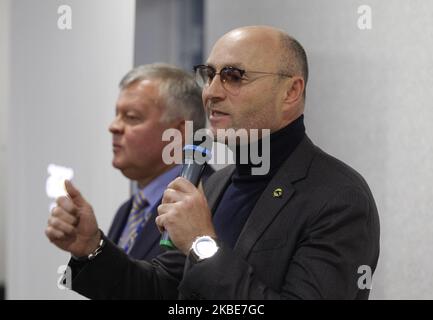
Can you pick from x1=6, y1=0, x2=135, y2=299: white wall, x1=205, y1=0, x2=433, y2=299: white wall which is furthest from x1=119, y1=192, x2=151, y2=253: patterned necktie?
x1=205, y1=0, x2=433, y2=299: white wall

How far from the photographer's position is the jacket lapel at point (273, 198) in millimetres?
1448

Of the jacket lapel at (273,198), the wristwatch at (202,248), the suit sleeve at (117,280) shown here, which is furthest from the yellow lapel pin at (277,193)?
the suit sleeve at (117,280)

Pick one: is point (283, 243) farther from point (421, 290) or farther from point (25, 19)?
point (25, 19)

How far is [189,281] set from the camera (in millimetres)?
1356

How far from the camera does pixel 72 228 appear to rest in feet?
5.54

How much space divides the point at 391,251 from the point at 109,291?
33.1 inches

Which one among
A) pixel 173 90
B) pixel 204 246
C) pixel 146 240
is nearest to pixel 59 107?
pixel 173 90

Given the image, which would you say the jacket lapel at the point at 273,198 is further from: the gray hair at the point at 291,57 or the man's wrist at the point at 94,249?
the man's wrist at the point at 94,249

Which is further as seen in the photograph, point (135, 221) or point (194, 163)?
point (135, 221)

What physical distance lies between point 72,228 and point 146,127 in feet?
2.35

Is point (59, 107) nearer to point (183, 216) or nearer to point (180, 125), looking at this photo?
point (180, 125)

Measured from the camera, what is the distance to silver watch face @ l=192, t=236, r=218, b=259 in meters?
1.34

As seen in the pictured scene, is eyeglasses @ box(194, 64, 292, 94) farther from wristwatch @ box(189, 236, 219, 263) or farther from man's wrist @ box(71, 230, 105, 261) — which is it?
man's wrist @ box(71, 230, 105, 261)
